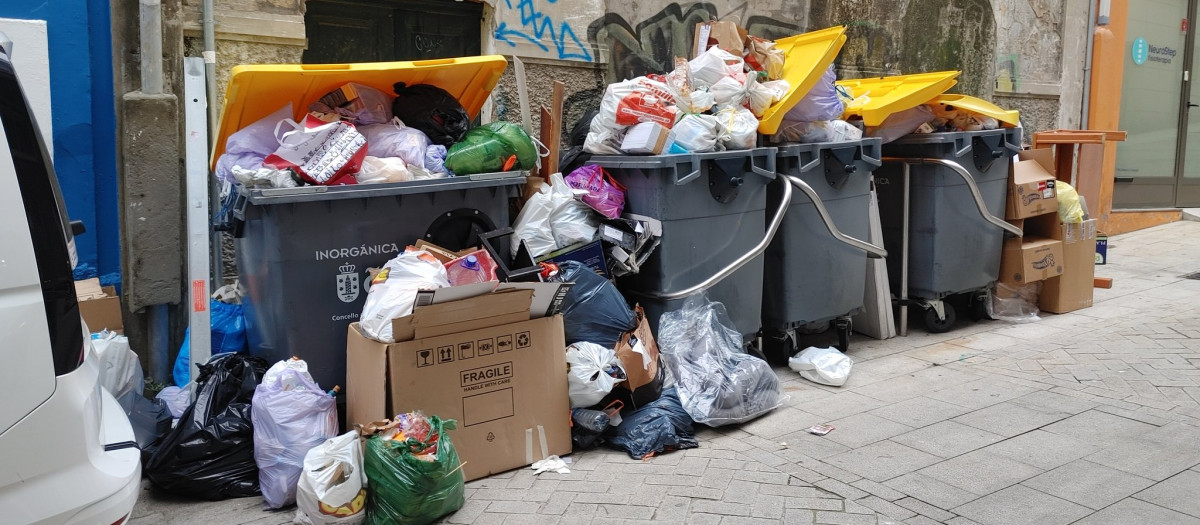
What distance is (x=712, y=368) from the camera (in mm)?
4320

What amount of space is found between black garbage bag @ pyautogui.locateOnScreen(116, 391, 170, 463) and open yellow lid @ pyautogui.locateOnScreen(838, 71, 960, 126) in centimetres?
406

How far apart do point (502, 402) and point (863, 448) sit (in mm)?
1603

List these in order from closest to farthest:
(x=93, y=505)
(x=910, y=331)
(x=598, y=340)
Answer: (x=93, y=505)
(x=598, y=340)
(x=910, y=331)

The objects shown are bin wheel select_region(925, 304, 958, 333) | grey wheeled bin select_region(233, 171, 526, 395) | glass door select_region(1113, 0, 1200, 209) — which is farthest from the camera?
glass door select_region(1113, 0, 1200, 209)

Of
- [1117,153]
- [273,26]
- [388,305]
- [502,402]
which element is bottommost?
[502,402]

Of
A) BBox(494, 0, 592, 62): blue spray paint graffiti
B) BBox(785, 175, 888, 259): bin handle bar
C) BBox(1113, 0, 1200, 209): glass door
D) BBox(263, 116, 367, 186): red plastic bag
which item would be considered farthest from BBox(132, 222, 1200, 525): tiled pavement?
BBox(1113, 0, 1200, 209): glass door

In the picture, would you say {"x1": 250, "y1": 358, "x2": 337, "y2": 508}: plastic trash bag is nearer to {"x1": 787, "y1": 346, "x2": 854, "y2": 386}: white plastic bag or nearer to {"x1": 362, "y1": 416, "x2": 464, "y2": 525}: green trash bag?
{"x1": 362, "y1": 416, "x2": 464, "y2": 525}: green trash bag

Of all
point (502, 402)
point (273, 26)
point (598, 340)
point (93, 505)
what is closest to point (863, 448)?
point (598, 340)

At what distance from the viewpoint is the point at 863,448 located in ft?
13.0

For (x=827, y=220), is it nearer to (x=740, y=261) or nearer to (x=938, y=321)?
(x=740, y=261)

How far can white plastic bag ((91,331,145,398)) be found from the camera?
3.98 metres

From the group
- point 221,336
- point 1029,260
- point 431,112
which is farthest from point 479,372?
point 1029,260

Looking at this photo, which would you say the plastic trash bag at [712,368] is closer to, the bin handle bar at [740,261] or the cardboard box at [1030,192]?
the bin handle bar at [740,261]

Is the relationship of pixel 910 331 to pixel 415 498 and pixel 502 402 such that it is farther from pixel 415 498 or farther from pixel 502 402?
pixel 415 498
